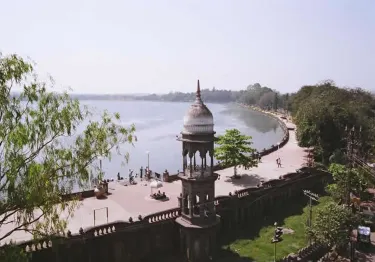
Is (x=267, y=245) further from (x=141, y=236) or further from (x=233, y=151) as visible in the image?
(x=233, y=151)

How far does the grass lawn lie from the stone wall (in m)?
2.03

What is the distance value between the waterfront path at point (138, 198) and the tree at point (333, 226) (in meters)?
9.29

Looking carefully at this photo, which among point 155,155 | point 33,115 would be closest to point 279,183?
point 33,115

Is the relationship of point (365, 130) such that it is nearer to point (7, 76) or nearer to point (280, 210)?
point (280, 210)

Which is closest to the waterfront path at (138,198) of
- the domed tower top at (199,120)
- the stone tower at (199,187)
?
the stone tower at (199,187)

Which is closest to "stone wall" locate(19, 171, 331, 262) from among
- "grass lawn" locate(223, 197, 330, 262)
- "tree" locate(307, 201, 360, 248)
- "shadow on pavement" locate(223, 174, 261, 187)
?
"grass lawn" locate(223, 197, 330, 262)

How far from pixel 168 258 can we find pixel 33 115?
44.6 feet

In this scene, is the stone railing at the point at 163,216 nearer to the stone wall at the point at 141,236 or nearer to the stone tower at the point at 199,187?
the stone wall at the point at 141,236

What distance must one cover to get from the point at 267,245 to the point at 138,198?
1087 cm

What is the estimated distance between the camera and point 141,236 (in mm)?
23359

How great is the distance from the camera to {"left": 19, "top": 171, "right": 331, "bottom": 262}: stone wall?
2039cm

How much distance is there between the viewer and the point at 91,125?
16.2 meters

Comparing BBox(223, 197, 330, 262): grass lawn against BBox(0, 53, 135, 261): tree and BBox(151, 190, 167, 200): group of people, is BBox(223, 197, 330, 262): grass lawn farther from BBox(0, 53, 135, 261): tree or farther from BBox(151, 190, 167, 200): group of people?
BBox(0, 53, 135, 261): tree

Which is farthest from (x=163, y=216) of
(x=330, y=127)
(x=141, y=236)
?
(x=330, y=127)
